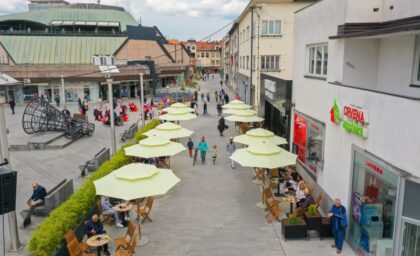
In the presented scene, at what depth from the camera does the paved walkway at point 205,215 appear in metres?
10.9

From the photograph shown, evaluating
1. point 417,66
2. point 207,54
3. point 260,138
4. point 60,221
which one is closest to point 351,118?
point 417,66

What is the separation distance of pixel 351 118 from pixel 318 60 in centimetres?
506

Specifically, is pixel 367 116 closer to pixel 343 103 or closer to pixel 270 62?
pixel 343 103

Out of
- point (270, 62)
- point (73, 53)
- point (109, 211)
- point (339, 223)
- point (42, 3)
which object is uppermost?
point (42, 3)

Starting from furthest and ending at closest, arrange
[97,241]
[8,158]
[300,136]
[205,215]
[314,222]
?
1. [300,136]
2. [205,215]
3. [314,222]
4. [8,158]
5. [97,241]

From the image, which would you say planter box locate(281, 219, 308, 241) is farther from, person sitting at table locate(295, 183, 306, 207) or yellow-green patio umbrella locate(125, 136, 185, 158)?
yellow-green patio umbrella locate(125, 136, 185, 158)

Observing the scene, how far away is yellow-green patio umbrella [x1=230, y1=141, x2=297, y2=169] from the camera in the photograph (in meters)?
13.3

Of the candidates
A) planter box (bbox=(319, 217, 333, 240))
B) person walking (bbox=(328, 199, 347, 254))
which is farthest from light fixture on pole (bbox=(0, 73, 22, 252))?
person walking (bbox=(328, 199, 347, 254))

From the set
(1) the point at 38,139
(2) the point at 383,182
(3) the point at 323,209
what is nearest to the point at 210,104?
(1) the point at 38,139

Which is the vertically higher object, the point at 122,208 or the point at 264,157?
the point at 264,157

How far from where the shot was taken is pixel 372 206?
9.62 m

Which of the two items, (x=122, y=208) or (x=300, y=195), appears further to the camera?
(x=300, y=195)

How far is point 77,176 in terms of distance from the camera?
17922mm

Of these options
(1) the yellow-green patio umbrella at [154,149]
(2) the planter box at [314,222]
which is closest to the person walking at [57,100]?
(1) the yellow-green patio umbrella at [154,149]
